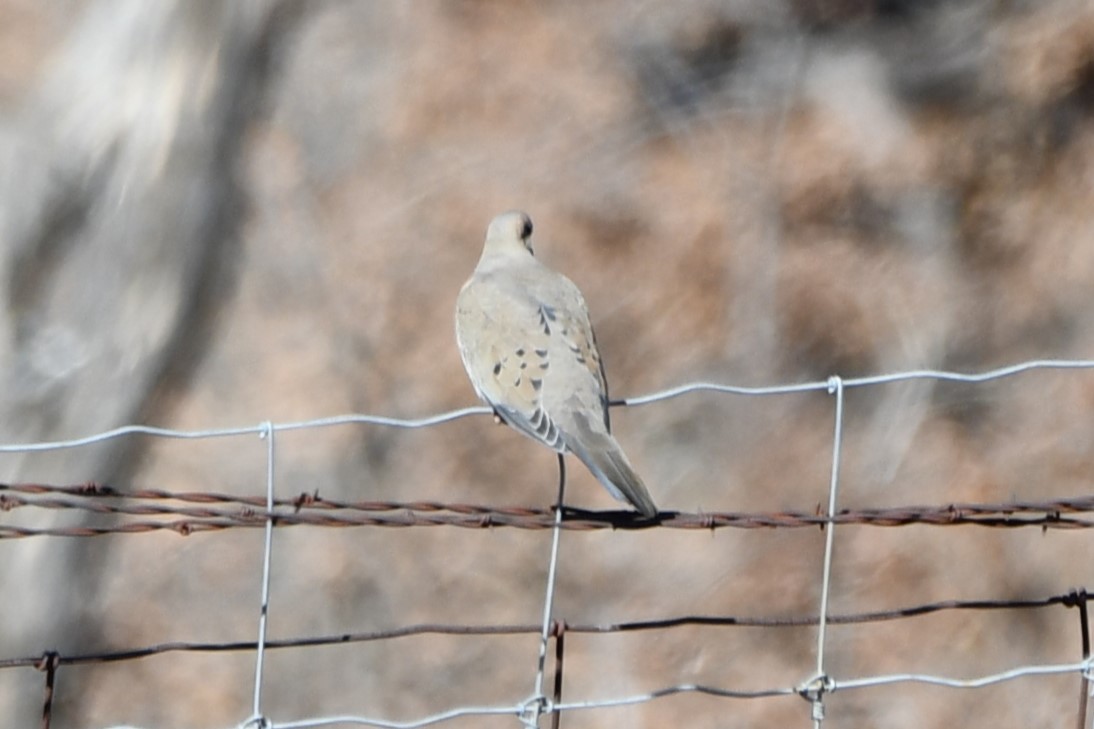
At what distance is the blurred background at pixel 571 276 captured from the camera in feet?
14.4

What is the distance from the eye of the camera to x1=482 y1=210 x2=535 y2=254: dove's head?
3543 millimetres

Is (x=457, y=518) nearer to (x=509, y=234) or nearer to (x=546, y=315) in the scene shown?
(x=546, y=315)

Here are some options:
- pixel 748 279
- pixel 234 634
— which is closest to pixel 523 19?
pixel 748 279

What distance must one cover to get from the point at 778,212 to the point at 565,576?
4.26ft

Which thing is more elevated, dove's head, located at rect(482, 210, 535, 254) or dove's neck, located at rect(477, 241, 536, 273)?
dove's head, located at rect(482, 210, 535, 254)

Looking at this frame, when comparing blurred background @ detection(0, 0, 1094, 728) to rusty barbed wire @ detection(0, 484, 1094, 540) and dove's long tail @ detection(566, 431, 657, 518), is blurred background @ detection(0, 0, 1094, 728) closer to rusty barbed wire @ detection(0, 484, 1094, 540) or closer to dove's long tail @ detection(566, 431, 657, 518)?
dove's long tail @ detection(566, 431, 657, 518)

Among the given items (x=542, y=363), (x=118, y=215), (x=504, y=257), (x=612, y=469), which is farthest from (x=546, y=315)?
(x=118, y=215)

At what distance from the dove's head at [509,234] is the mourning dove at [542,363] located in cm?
9

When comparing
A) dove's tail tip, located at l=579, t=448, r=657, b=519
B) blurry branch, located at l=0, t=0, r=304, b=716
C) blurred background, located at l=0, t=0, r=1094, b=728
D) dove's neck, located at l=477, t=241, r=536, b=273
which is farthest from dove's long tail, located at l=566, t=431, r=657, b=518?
blurry branch, located at l=0, t=0, r=304, b=716

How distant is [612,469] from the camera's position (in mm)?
2641

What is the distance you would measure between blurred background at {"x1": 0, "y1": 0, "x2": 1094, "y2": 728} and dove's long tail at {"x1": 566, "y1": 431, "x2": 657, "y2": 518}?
176 centimetres

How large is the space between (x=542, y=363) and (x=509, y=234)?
2.15ft

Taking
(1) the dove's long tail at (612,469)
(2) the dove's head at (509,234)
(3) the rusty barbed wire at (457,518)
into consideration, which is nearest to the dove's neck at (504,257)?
(2) the dove's head at (509,234)

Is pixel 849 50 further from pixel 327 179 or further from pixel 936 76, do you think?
pixel 327 179
